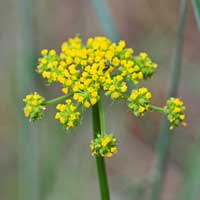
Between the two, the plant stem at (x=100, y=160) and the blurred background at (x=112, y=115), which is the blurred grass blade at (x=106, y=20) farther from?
the blurred background at (x=112, y=115)

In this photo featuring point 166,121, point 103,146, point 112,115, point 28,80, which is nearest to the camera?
point 103,146

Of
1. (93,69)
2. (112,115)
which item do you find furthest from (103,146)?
(112,115)

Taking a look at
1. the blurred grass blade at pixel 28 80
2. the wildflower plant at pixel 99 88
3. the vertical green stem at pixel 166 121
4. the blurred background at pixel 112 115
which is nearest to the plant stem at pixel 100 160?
the wildflower plant at pixel 99 88

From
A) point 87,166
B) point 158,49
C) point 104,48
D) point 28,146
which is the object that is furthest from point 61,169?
point 104,48

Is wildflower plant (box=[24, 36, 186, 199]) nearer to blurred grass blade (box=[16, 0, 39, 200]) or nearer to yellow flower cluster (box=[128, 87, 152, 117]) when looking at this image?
yellow flower cluster (box=[128, 87, 152, 117])

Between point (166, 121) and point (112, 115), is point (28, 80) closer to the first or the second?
point (166, 121)

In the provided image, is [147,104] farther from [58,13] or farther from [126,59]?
[58,13]
